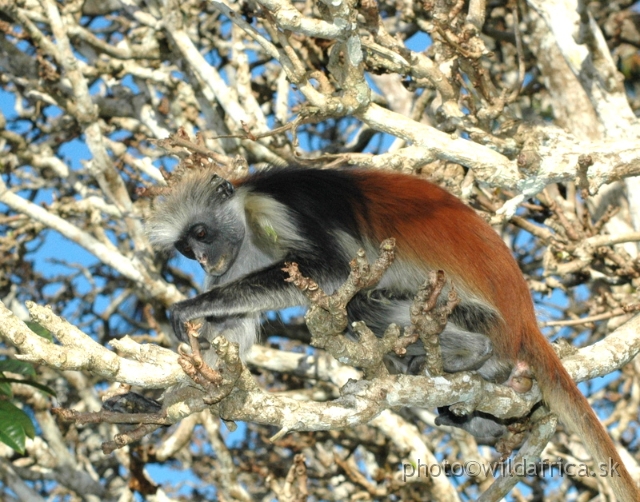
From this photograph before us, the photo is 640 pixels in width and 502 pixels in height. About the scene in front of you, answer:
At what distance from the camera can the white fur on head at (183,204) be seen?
→ 5250 mm

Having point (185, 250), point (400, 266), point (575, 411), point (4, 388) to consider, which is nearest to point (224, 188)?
point (185, 250)

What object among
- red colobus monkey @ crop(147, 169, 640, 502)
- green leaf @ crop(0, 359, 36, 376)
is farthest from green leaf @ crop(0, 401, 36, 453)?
red colobus monkey @ crop(147, 169, 640, 502)

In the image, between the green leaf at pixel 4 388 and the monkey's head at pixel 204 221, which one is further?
the monkey's head at pixel 204 221

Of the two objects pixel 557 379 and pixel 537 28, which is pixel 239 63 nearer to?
pixel 537 28

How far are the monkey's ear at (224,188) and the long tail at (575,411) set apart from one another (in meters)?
1.96

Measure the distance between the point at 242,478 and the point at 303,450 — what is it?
147 centimetres

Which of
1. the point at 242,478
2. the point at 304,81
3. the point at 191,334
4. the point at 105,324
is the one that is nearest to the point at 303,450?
the point at 242,478

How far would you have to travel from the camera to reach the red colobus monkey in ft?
14.4

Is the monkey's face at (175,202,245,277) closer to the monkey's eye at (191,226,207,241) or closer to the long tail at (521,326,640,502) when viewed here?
the monkey's eye at (191,226,207,241)

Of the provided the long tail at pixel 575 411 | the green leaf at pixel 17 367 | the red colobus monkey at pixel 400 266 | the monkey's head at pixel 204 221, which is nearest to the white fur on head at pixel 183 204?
the monkey's head at pixel 204 221

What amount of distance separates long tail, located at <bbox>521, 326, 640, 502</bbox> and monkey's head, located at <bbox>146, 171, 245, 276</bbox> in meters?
1.84

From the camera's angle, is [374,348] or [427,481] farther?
[427,481]

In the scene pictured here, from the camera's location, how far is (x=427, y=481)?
5996 mm

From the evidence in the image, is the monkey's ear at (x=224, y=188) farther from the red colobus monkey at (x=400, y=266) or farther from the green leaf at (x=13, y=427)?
the green leaf at (x=13, y=427)
